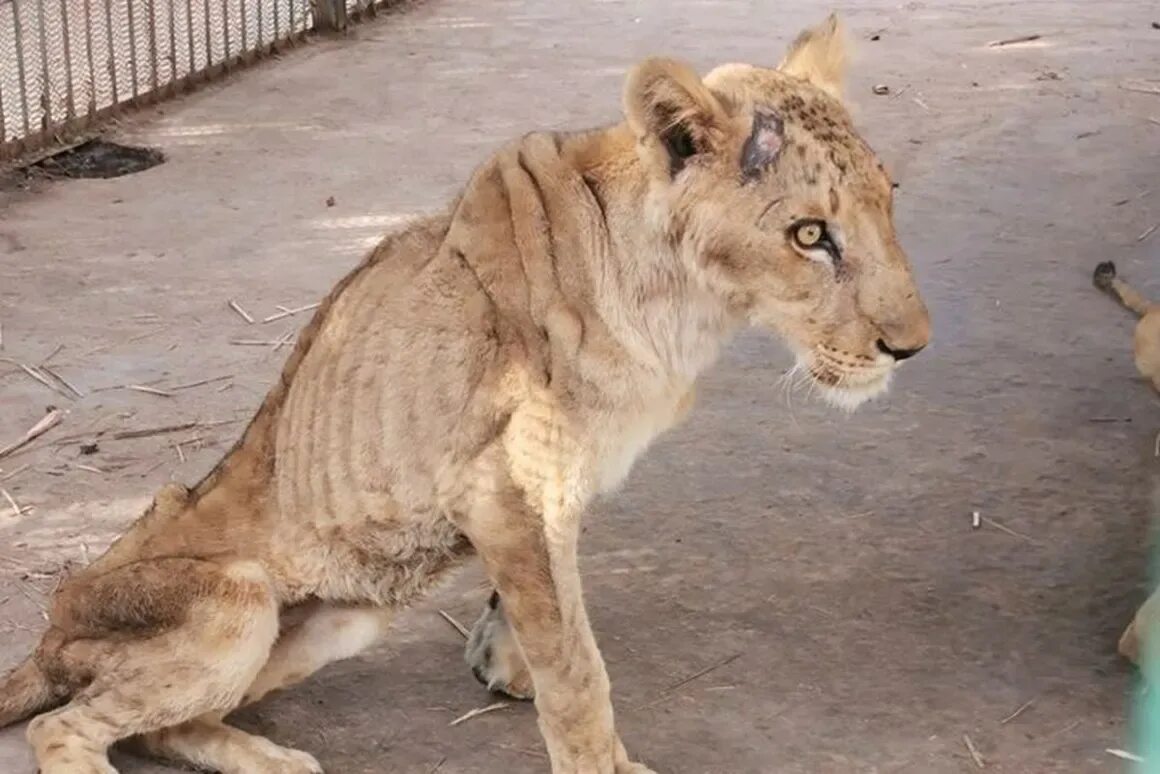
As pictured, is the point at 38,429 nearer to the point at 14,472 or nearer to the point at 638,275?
the point at 14,472

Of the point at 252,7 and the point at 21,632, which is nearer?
the point at 21,632

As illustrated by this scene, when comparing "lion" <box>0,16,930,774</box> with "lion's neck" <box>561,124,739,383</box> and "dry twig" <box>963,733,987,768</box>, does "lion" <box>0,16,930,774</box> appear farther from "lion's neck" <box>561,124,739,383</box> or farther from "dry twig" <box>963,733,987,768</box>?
"dry twig" <box>963,733,987,768</box>

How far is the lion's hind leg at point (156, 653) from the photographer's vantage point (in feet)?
9.80

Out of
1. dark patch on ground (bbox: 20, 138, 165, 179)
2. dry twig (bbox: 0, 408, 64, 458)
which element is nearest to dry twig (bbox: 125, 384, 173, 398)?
dry twig (bbox: 0, 408, 64, 458)

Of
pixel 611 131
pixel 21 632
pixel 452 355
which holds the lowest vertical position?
pixel 21 632

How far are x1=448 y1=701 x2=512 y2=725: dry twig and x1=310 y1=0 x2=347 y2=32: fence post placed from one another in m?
6.05

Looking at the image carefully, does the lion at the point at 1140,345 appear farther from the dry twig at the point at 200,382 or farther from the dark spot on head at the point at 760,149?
the dry twig at the point at 200,382

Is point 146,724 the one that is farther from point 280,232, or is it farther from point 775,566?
point 280,232

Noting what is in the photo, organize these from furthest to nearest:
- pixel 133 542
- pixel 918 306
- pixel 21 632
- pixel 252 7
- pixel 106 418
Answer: pixel 252 7 < pixel 106 418 < pixel 21 632 < pixel 133 542 < pixel 918 306

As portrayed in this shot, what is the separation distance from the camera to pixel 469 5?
31.3 ft

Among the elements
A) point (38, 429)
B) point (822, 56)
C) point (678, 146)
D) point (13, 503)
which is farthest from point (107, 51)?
point (678, 146)

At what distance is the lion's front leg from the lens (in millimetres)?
2875

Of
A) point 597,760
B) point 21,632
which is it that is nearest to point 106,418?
point 21,632

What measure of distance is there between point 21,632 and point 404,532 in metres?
1.09
